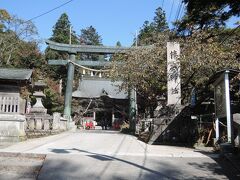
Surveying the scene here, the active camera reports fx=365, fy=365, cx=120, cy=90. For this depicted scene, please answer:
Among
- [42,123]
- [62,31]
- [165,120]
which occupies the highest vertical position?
[62,31]

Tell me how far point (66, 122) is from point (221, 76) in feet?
63.7

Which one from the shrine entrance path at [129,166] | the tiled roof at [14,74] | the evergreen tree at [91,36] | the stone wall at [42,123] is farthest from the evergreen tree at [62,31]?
the shrine entrance path at [129,166]

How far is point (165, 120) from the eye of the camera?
52.5 feet

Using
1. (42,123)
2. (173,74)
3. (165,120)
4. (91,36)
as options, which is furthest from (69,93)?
Answer: (91,36)

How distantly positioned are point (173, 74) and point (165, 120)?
112 inches

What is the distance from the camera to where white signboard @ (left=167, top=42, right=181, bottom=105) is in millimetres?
17188

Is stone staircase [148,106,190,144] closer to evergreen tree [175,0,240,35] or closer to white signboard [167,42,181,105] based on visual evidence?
white signboard [167,42,181,105]

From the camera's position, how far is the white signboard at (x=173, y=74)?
56.4 feet

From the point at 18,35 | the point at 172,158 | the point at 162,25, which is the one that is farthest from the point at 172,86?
the point at 162,25

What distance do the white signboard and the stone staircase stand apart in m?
0.99

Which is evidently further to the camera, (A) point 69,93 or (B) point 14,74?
(A) point 69,93

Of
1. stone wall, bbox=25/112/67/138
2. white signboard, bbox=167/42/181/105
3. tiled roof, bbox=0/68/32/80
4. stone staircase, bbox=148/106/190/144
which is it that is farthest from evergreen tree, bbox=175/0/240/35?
stone wall, bbox=25/112/67/138

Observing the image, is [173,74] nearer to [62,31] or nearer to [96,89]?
[96,89]

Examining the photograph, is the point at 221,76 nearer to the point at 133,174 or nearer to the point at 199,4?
the point at 199,4
